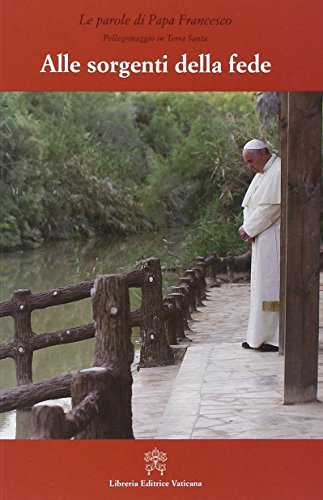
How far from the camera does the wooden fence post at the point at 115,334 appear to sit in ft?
18.8

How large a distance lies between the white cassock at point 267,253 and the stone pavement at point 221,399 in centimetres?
21

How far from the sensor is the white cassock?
28.3 feet

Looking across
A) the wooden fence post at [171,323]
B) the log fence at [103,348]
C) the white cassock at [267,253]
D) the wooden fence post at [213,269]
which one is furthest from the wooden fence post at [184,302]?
the wooden fence post at [213,269]

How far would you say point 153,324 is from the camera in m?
9.27

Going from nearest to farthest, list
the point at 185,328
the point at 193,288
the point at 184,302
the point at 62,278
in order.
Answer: the point at 185,328 < the point at 184,302 < the point at 193,288 < the point at 62,278

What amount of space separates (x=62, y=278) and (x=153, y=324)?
11.6 metres

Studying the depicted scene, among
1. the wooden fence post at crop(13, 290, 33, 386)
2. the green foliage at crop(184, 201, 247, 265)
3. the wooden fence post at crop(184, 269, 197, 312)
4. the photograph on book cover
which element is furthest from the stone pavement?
the green foliage at crop(184, 201, 247, 265)

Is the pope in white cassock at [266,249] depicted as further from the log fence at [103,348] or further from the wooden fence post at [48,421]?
the wooden fence post at [48,421]

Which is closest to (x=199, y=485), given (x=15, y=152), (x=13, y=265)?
(x=13, y=265)

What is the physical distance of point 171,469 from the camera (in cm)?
521

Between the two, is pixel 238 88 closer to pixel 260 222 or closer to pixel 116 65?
pixel 116 65

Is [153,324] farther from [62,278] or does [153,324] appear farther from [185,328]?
[62,278]

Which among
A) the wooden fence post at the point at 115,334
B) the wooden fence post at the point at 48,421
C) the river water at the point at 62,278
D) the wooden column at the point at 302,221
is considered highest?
the wooden column at the point at 302,221

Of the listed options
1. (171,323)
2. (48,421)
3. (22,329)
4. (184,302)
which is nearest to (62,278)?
(184,302)
